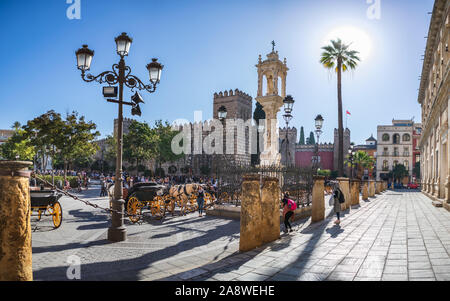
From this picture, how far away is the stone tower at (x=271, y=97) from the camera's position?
15.4 m

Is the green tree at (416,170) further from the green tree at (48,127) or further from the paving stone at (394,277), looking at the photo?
the paving stone at (394,277)

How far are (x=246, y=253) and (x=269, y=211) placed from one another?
4.28 feet

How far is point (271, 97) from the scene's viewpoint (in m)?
15.9

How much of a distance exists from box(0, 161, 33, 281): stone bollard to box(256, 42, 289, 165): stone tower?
12.8 meters

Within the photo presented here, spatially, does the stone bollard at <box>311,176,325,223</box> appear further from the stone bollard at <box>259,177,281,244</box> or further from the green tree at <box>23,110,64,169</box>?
the green tree at <box>23,110,64,169</box>

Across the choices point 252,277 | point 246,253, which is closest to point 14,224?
point 252,277

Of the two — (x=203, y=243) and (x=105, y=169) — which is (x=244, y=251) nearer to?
(x=203, y=243)

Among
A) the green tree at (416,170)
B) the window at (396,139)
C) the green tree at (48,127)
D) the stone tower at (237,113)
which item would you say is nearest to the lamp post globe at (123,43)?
the green tree at (48,127)

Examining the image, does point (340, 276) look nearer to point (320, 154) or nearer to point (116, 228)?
point (116, 228)

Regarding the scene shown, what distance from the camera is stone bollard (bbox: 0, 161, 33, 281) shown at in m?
2.93

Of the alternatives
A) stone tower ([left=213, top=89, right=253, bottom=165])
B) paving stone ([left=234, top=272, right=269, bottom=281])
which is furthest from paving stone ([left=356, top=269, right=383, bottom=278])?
stone tower ([left=213, top=89, right=253, bottom=165])
